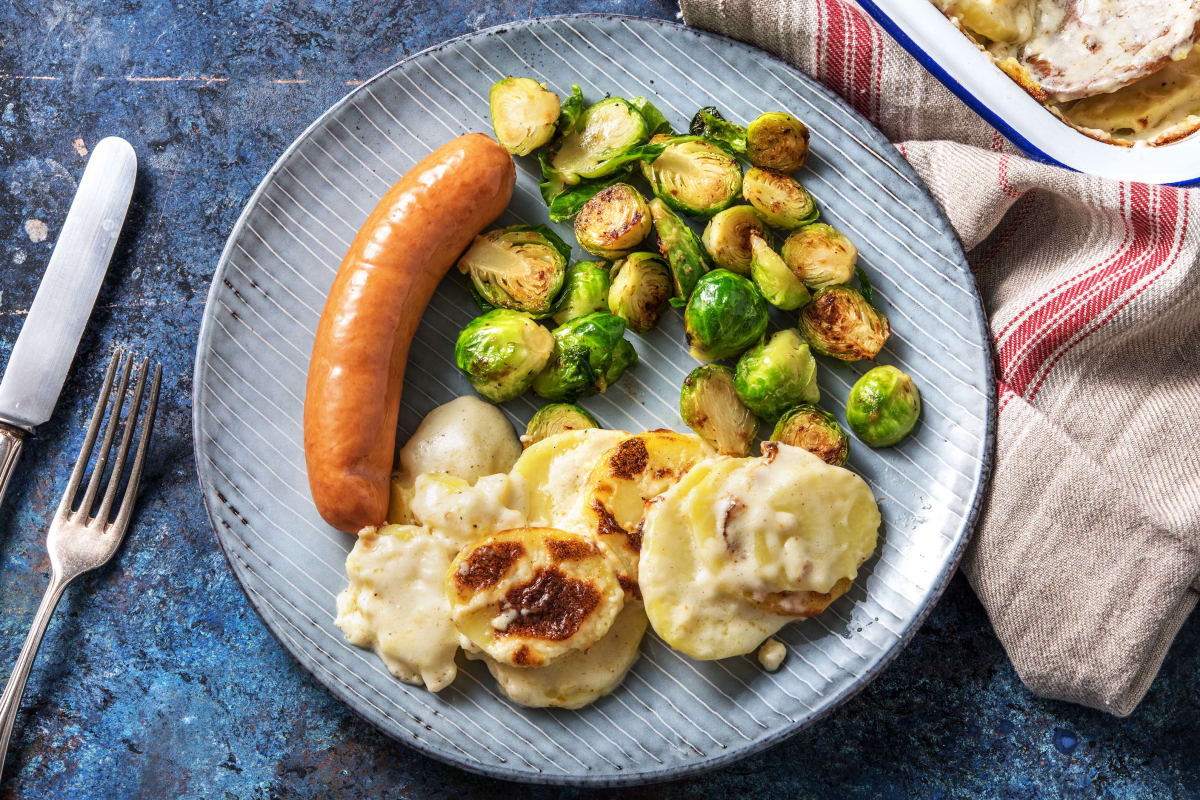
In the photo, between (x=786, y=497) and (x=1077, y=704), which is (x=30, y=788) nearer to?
(x=786, y=497)

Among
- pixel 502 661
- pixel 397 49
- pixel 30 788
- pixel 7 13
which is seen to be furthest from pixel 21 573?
pixel 397 49

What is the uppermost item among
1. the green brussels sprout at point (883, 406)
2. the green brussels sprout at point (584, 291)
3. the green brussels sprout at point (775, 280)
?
the green brussels sprout at point (775, 280)

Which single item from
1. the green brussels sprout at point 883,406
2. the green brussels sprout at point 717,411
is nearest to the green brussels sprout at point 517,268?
the green brussels sprout at point 717,411

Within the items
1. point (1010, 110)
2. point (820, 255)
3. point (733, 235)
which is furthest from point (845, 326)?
point (1010, 110)

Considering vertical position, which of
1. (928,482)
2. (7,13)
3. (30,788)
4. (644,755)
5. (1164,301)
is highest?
(7,13)

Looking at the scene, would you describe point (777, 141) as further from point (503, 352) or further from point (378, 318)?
point (378, 318)

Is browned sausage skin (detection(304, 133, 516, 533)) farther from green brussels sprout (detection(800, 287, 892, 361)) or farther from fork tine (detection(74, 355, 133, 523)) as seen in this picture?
green brussels sprout (detection(800, 287, 892, 361))

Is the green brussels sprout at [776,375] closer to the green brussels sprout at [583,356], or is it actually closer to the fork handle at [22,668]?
the green brussels sprout at [583,356]
